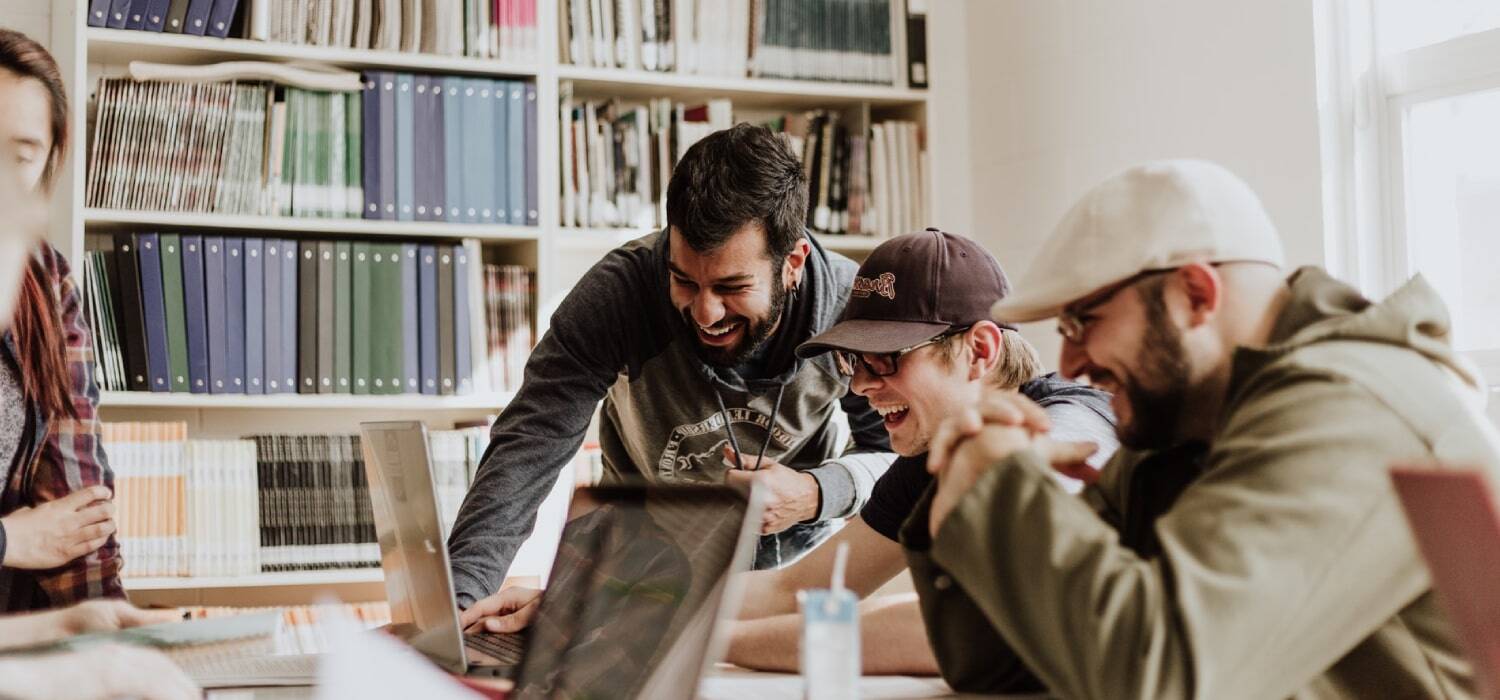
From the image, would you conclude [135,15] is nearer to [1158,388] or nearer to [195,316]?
[195,316]

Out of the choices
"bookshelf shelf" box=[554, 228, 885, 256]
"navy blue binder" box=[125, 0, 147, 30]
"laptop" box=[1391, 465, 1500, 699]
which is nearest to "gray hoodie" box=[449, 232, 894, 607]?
"bookshelf shelf" box=[554, 228, 885, 256]

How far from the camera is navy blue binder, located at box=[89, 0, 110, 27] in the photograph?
114 inches

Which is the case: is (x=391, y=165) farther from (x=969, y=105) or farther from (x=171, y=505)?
(x=969, y=105)

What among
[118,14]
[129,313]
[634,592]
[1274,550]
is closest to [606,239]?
[129,313]

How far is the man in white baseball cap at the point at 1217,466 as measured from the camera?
92 cm

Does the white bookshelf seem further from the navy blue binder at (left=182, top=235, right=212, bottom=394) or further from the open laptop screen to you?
the open laptop screen

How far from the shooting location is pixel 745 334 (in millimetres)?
2223

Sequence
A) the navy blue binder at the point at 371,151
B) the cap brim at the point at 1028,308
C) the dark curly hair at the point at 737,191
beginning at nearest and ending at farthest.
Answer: the cap brim at the point at 1028,308 < the dark curly hair at the point at 737,191 < the navy blue binder at the point at 371,151

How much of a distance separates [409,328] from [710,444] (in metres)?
1.00

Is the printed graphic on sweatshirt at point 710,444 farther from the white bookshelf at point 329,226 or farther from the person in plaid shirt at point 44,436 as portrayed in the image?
the person in plaid shirt at point 44,436

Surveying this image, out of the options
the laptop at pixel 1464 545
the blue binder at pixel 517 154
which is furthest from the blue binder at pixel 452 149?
the laptop at pixel 1464 545

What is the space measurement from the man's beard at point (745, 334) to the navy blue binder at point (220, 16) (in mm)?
1419

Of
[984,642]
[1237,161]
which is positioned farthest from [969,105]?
[984,642]

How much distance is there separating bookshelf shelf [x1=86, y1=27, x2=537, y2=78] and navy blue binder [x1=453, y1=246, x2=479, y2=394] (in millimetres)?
432
